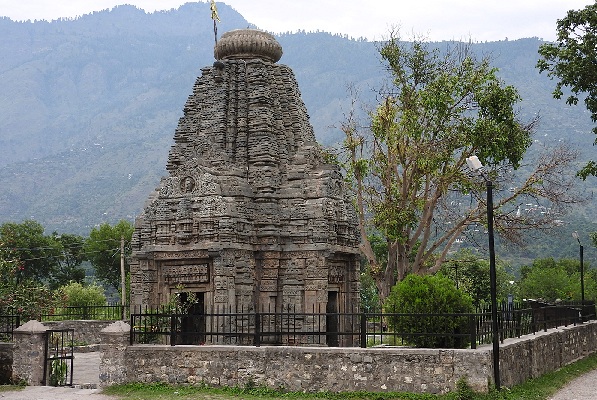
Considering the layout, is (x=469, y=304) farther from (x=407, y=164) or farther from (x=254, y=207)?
(x=407, y=164)

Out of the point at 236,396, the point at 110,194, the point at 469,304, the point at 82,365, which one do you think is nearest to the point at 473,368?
the point at 469,304

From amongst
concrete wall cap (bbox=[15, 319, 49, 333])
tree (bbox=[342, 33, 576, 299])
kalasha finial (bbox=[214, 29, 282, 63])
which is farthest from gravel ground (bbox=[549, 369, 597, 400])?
kalasha finial (bbox=[214, 29, 282, 63])

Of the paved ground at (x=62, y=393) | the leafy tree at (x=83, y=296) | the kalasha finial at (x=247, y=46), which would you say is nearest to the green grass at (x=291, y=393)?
the paved ground at (x=62, y=393)

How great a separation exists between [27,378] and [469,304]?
10.7 m

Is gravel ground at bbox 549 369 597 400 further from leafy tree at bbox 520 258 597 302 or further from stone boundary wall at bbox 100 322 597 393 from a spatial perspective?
leafy tree at bbox 520 258 597 302

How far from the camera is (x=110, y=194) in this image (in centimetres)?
16775

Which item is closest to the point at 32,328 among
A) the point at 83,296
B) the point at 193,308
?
the point at 193,308

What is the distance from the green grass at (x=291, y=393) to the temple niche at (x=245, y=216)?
4.94 m

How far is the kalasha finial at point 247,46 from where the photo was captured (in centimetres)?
2523

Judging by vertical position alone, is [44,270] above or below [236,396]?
above

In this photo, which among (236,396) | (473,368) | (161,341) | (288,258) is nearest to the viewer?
(473,368)

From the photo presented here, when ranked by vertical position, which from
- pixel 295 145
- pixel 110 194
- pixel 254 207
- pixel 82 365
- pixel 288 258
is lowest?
pixel 82 365

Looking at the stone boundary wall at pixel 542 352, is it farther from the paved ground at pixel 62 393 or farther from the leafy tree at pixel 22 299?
the leafy tree at pixel 22 299

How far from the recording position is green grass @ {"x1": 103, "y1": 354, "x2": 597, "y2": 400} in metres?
14.5
